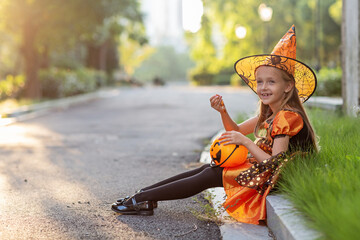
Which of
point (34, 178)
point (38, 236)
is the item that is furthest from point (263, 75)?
point (34, 178)

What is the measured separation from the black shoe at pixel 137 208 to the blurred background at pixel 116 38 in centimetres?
547

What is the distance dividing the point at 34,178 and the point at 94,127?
6336mm

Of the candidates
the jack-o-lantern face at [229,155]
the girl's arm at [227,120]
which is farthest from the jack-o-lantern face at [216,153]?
the girl's arm at [227,120]

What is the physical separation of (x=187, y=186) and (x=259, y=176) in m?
Answer: 0.61

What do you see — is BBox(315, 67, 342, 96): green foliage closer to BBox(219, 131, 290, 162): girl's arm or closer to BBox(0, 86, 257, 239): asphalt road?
BBox(0, 86, 257, 239): asphalt road

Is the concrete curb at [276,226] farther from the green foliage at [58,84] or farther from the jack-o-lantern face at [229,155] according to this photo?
the green foliage at [58,84]

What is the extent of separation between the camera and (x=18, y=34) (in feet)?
87.0

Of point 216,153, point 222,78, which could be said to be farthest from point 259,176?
point 222,78

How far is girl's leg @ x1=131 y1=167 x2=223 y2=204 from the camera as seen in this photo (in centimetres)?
411

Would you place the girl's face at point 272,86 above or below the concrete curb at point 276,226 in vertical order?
above

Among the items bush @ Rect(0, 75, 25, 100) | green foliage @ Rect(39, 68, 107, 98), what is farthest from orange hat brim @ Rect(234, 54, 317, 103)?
green foliage @ Rect(39, 68, 107, 98)

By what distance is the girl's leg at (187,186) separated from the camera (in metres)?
4.11

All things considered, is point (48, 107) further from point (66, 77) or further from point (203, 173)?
point (203, 173)

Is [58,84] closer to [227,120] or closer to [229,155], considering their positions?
[227,120]
